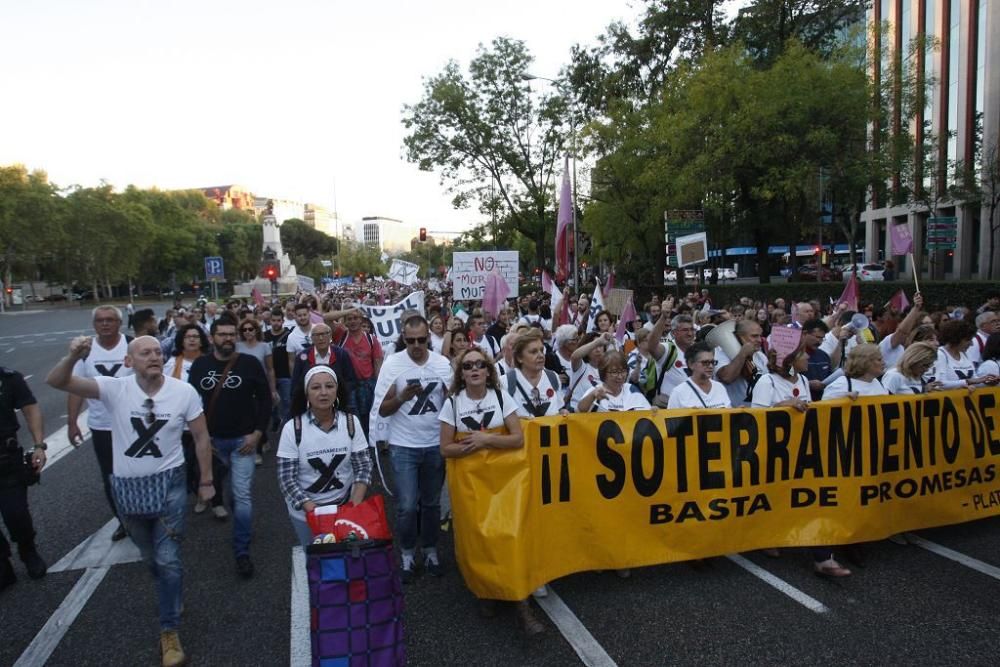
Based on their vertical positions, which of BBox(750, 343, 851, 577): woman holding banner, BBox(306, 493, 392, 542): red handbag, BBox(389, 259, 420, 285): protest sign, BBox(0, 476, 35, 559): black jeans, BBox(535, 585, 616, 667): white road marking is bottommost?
BBox(535, 585, 616, 667): white road marking

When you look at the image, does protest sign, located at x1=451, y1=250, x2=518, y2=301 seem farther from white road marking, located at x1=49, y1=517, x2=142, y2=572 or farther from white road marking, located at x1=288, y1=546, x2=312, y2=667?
white road marking, located at x1=288, y1=546, x2=312, y2=667

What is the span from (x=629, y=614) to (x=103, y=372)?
4593 millimetres

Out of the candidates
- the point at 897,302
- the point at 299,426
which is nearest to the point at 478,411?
the point at 299,426

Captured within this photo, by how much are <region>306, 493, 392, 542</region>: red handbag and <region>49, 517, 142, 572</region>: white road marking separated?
105 inches

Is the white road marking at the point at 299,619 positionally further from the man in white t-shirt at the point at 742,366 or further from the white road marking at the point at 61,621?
the man in white t-shirt at the point at 742,366

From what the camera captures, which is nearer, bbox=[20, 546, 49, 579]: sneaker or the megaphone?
bbox=[20, 546, 49, 579]: sneaker

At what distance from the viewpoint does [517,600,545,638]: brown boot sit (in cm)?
400

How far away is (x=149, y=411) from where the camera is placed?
154 inches

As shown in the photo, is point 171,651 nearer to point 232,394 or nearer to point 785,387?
point 232,394

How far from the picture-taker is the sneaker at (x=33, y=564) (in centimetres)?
493

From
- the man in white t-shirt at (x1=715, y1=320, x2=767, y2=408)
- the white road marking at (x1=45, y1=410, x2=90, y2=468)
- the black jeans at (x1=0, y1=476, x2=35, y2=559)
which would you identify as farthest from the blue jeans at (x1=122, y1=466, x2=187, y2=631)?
the white road marking at (x1=45, y1=410, x2=90, y2=468)

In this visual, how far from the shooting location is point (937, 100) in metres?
34.4

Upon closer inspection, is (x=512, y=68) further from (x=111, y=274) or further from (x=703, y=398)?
(x=111, y=274)

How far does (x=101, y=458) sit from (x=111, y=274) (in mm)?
78238
